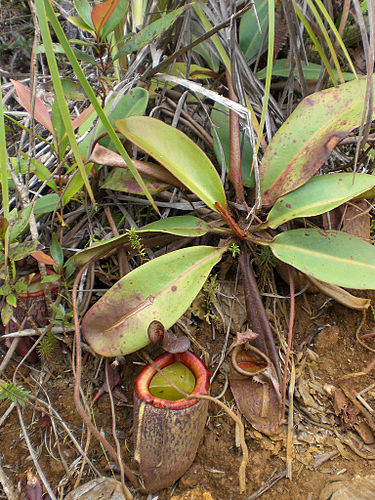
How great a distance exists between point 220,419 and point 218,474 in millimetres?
Result: 139

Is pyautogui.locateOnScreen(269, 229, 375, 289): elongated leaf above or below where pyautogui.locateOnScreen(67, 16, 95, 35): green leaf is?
below

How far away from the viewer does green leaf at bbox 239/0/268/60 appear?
5.03 ft

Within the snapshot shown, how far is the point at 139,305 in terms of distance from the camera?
1.08 meters

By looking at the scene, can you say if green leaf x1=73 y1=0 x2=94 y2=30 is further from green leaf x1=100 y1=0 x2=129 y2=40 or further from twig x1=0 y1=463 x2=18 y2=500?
twig x1=0 y1=463 x2=18 y2=500

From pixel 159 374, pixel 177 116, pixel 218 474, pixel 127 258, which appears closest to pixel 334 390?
pixel 218 474

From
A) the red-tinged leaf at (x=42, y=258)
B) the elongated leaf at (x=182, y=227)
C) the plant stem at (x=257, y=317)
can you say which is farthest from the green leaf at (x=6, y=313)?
the plant stem at (x=257, y=317)

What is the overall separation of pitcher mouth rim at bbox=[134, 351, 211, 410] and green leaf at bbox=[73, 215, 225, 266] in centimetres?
34

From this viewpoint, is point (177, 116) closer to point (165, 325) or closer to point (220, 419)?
point (165, 325)

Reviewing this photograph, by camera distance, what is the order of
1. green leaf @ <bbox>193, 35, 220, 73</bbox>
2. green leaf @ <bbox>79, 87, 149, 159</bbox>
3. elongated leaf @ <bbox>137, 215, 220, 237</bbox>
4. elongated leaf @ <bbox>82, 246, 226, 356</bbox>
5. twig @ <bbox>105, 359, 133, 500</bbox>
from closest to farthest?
1. twig @ <bbox>105, 359, 133, 500</bbox>
2. elongated leaf @ <bbox>82, 246, 226, 356</bbox>
3. elongated leaf @ <bbox>137, 215, 220, 237</bbox>
4. green leaf @ <bbox>79, 87, 149, 159</bbox>
5. green leaf @ <bbox>193, 35, 220, 73</bbox>

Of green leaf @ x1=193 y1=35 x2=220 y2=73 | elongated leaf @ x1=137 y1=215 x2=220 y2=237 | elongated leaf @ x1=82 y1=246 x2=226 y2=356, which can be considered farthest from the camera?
green leaf @ x1=193 y1=35 x2=220 y2=73

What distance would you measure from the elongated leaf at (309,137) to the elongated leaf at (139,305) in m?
0.37

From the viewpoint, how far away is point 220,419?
3.64 feet

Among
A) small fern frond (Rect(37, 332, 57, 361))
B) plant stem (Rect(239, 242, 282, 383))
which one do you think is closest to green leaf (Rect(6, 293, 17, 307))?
small fern frond (Rect(37, 332, 57, 361))

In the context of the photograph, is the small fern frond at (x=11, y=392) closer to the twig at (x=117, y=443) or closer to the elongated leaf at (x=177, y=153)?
the twig at (x=117, y=443)
